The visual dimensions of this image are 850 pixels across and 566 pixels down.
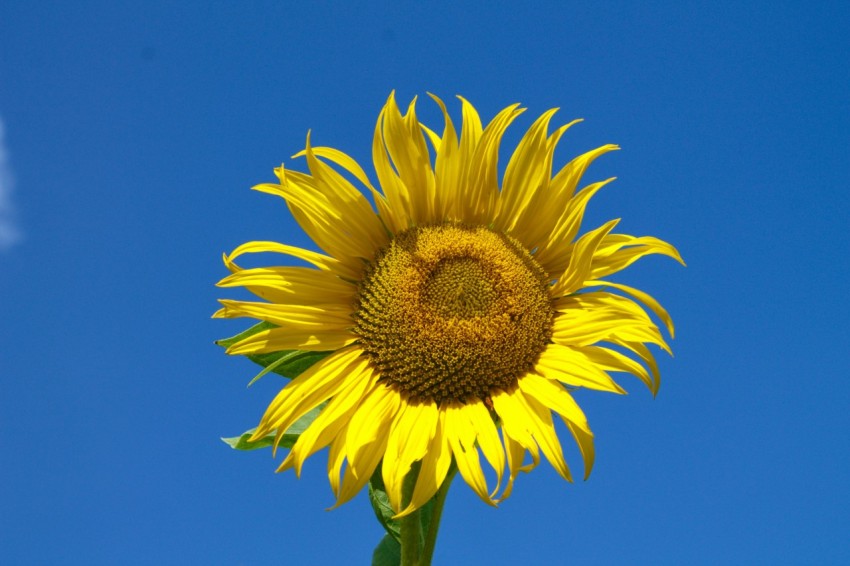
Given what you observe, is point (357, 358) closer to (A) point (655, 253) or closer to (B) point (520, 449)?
(B) point (520, 449)

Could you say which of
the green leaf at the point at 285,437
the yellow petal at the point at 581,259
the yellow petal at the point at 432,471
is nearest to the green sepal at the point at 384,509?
the yellow petal at the point at 432,471

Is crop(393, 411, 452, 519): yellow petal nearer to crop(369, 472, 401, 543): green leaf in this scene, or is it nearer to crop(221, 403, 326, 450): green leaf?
crop(369, 472, 401, 543): green leaf

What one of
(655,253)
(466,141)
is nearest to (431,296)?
(466,141)

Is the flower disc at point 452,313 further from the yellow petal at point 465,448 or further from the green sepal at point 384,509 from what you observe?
the green sepal at point 384,509

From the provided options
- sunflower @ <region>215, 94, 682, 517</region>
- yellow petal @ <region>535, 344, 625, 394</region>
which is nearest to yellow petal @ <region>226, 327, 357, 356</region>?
sunflower @ <region>215, 94, 682, 517</region>

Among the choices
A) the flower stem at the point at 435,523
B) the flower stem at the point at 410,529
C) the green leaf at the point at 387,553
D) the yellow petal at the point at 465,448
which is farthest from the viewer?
the green leaf at the point at 387,553

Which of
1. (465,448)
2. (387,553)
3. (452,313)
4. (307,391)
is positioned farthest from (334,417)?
(387,553)
